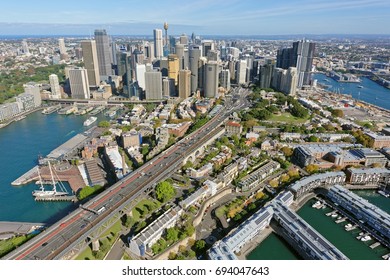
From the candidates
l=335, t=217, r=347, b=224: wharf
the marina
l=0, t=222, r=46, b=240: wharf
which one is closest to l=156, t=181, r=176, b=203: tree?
l=0, t=222, r=46, b=240: wharf

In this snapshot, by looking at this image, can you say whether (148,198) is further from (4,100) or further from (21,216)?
(4,100)

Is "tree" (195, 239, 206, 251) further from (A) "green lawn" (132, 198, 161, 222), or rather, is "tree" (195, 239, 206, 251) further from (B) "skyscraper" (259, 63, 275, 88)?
(B) "skyscraper" (259, 63, 275, 88)

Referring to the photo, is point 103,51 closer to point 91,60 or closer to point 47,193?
point 91,60

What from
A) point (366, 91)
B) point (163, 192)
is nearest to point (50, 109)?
point (163, 192)

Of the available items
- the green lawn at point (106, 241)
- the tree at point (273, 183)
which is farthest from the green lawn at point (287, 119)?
the green lawn at point (106, 241)

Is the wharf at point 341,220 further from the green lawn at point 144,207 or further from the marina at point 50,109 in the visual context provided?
the marina at point 50,109
